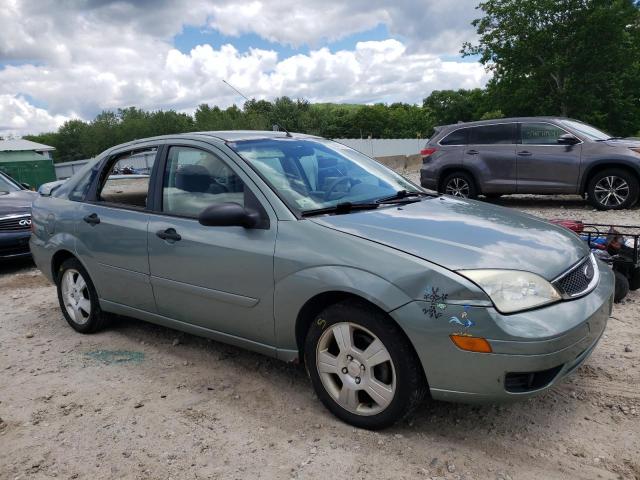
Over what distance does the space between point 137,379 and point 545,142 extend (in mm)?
8379

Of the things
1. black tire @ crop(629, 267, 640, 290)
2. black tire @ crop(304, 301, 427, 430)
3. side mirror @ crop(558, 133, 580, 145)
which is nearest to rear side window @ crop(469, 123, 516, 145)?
side mirror @ crop(558, 133, 580, 145)

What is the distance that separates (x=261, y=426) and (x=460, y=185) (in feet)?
28.1

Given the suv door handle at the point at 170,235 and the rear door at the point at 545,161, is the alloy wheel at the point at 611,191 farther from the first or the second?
the suv door handle at the point at 170,235

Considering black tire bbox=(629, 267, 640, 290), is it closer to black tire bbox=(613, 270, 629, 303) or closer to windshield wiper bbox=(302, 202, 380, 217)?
black tire bbox=(613, 270, 629, 303)

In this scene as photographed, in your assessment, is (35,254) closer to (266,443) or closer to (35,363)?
(35,363)

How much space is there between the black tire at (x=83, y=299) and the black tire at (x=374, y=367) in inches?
94.4

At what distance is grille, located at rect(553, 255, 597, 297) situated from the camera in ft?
9.41

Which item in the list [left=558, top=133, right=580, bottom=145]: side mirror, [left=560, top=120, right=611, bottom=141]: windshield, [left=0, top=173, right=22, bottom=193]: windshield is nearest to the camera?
[left=0, top=173, right=22, bottom=193]: windshield

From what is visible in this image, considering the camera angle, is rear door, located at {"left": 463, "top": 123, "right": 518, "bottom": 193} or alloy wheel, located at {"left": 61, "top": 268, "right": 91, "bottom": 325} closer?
alloy wheel, located at {"left": 61, "top": 268, "right": 91, "bottom": 325}

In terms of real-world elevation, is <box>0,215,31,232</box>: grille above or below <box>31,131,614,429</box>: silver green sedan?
below

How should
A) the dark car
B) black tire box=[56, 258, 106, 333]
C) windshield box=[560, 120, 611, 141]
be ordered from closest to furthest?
black tire box=[56, 258, 106, 333]
the dark car
windshield box=[560, 120, 611, 141]

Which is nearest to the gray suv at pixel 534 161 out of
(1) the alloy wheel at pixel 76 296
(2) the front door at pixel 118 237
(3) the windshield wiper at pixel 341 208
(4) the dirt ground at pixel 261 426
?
(4) the dirt ground at pixel 261 426

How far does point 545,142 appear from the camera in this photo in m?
9.96

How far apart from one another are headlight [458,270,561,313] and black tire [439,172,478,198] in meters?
8.09
